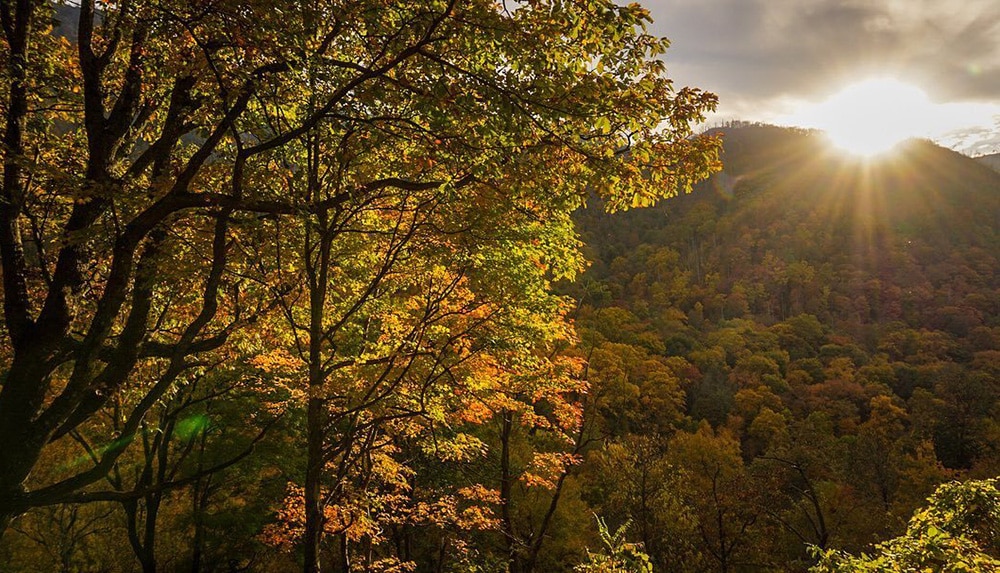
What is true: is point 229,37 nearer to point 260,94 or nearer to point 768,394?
point 260,94

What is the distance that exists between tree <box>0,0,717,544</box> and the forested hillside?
38.6 ft

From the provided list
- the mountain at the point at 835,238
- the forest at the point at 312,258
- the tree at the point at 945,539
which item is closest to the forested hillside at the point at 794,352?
the mountain at the point at 835,238

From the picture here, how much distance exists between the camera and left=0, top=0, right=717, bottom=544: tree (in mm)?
3900

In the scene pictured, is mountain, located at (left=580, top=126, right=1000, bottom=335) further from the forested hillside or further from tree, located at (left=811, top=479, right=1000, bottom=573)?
tree, located at (left=811, top=479, right=1000, bottom=573)

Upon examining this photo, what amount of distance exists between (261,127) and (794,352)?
66766mm

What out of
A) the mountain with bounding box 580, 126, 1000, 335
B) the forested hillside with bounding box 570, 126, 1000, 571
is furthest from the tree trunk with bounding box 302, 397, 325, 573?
the mountain with bounding box 580, 126, 1000, 335

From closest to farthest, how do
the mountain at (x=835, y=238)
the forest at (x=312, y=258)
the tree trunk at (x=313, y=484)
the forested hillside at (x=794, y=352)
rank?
the forest at (x=312, y=258), the tree trunk at (x=313, y=484), the forested hillside at (x=794, y=352), the mountain at (x=835, y=238)

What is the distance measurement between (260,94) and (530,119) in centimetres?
286

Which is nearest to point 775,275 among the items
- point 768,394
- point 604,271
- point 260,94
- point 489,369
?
point 604,271

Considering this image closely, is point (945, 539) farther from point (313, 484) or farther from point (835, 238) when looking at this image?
point (835, 238)

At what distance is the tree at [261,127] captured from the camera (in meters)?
3.90

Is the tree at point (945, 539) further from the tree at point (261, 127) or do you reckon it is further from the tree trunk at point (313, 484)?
the tree trunk at point (313, 484)

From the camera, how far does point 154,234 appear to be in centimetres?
593

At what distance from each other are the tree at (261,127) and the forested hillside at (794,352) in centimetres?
1177
